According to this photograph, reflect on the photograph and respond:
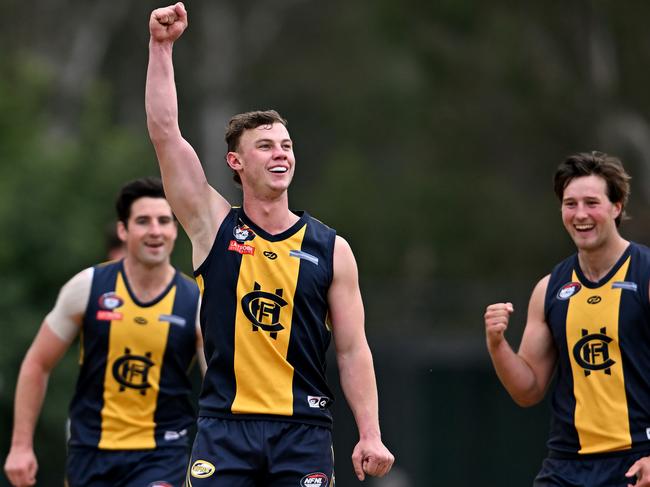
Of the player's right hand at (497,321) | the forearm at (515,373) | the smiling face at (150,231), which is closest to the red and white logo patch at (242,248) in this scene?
the player's right hand at (497,321)

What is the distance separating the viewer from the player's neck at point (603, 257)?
7.04 m

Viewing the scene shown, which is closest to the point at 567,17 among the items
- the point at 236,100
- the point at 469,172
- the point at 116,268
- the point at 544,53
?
the point at 544,53

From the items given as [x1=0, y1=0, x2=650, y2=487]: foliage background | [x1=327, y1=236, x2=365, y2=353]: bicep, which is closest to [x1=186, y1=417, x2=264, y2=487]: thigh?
[x1=327, y1=236, x2=365, y2=353]: bicep

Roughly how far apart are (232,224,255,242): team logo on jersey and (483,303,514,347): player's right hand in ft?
4.44

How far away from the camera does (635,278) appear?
6938 mm

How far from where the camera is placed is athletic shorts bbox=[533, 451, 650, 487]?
265 inches

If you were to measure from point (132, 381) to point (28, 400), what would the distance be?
0.63 meters

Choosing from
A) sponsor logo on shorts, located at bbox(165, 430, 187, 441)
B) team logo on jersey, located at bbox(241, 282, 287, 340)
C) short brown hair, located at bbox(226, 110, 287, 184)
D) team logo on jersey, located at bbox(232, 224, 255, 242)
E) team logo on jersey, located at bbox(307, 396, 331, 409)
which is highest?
short brown hair, located at bbox(226, 110, 287, 184)

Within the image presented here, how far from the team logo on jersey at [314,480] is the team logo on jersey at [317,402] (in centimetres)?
32

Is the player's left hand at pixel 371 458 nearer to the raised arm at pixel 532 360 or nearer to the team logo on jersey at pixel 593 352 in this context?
the raised arm at pixel 532 360

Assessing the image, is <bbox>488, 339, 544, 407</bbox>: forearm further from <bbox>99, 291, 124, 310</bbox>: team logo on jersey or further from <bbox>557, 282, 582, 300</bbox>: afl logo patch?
<bbox>99, 291, 124, 310</bbox>: team logo on jersey

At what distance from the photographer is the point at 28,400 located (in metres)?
8.10

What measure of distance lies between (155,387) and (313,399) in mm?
2018

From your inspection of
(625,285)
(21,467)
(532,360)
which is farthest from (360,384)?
(21,467)
